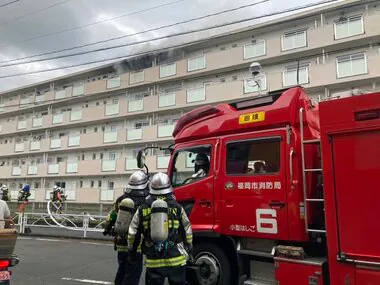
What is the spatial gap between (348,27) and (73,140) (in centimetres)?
2190

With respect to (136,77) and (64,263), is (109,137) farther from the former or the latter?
(64,263)

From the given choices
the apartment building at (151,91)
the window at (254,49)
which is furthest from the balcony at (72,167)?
the window at (254,49)

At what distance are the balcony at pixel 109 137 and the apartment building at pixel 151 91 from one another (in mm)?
76

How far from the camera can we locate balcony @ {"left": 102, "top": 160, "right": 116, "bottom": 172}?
27.7 meters

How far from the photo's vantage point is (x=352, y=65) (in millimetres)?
19125

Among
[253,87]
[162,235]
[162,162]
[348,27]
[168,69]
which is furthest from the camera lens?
[168,69]

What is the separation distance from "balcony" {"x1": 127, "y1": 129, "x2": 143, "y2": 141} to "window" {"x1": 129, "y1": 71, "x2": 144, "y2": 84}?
3879 mm

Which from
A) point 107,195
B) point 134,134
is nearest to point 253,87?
point 134,134

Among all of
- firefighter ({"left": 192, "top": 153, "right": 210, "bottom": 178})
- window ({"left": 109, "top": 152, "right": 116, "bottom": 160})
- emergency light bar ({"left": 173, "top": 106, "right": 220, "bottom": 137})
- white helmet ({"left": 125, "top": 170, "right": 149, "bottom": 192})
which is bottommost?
white helmet ({"left": 125, "top": 170, "right": 149, "bottom": 192})

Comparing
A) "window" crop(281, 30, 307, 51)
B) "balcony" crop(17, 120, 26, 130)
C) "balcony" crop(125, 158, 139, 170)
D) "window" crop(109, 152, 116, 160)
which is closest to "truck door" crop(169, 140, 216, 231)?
"window" crop(281, 30, 307, 51)

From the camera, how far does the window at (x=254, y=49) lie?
22.4 meters

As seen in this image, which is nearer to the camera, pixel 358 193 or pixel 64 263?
pixel 358 193

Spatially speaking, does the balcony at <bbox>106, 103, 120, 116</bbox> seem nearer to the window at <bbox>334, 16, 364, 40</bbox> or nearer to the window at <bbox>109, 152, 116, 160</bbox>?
the window at <bbox>109, 152, 116, 160</bbox>

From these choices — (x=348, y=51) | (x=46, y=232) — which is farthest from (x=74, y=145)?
(x=348, y=51)
